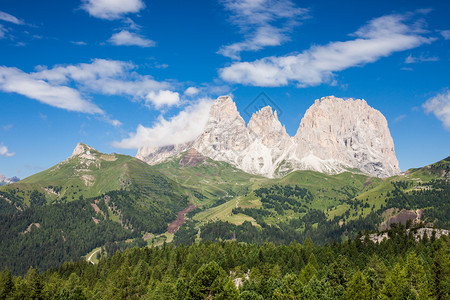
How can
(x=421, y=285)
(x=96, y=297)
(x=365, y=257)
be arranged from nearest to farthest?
(x=421, y=285) → (x=96, y=297) → (x=365, y=257)

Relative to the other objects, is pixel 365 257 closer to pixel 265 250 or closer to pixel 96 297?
pixel 265 250

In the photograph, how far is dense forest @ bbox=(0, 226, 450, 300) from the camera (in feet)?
286

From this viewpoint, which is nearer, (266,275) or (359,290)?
(359,290)

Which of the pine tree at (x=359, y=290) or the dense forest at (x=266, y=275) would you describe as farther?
the dense forest at (x=266, y=275)

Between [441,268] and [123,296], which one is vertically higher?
[441,268]

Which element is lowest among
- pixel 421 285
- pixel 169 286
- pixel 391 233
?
pixel 169 286

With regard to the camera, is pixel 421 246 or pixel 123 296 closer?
pixel 123 296

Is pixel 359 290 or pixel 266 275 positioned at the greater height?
pixel 359 290

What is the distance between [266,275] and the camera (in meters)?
125

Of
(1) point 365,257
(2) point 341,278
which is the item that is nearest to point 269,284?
(2) point 341,278

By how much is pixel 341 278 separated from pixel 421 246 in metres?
65.8

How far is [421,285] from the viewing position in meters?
92.7

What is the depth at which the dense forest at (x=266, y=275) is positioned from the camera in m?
87.3

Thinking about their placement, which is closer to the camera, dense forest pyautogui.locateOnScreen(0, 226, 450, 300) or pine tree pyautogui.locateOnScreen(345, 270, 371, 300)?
pine tree pyautogui.locateOnScreen(345, 270, 371, 300)
